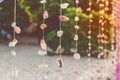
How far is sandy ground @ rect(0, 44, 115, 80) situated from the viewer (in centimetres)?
492

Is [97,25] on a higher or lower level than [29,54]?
higher

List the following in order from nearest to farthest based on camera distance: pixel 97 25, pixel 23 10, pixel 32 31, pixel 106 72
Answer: pixel 106 72, pixel 97 25, pixel 23 10, pixel 32 31

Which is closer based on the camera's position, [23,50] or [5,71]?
[5,71]

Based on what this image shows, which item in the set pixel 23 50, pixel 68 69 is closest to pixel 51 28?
pixel 23 50

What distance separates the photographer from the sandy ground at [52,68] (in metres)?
4.92

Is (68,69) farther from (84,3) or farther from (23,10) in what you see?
(23,10)

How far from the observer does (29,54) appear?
22.2 feet

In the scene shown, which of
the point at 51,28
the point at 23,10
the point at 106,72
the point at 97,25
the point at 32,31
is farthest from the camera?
the point at 32,31

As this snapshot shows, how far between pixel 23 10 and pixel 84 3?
1468 mm

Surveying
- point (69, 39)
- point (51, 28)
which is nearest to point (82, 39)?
point (69, 39)

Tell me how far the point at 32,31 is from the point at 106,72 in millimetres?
3381

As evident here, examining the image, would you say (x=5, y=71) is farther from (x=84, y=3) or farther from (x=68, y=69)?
(x=84, y=3)

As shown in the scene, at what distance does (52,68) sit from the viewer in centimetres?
542

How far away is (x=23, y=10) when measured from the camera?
7.65 metres
